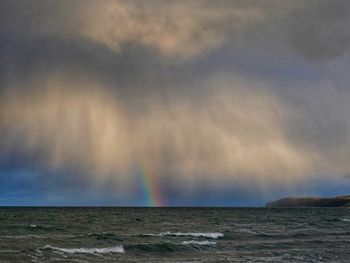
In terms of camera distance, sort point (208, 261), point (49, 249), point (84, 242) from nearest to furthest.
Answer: point (208, 261) → point (49, 249) → point (84, 242)

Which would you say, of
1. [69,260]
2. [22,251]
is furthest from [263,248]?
[22,251]

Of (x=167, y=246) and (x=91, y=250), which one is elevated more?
(x=167, y=246)

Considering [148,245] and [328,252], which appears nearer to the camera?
[328,252]

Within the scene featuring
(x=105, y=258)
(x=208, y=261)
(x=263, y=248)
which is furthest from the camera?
(x=263, y=248)

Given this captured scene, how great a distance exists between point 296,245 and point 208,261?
13.4 meters

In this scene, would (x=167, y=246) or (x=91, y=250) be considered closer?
(x=91, y=250)

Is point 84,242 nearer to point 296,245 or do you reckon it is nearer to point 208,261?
point 208,261

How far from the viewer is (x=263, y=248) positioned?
124 feet

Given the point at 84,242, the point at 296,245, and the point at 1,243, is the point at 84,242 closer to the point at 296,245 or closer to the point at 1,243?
the point at 1,243

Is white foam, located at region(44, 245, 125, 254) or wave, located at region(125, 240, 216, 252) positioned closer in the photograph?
white foam, located at region(44, 245, 125, 254)

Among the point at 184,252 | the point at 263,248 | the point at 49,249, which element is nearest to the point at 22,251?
the point at 49,249

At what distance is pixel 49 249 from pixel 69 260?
5.45 meters

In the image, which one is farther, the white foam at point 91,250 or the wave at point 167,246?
the wave at point 167,246

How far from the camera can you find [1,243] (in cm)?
3975
